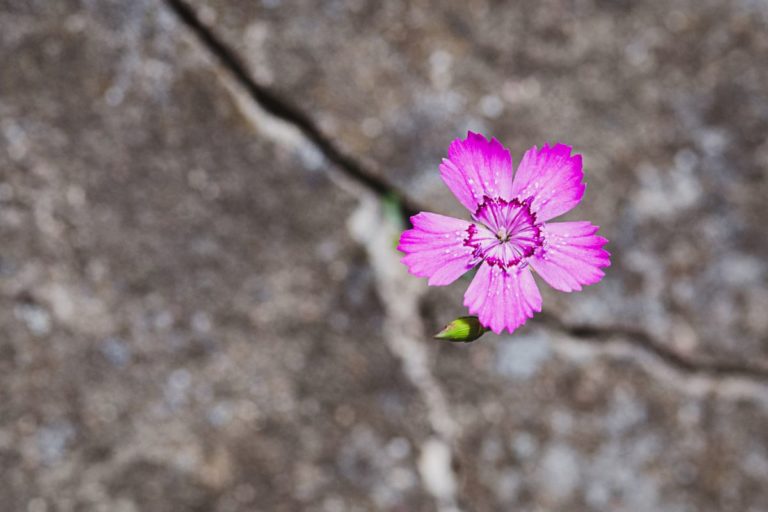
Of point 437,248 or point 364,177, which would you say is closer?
point 437,248

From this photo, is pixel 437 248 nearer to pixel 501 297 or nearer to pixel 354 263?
pixel 501 297

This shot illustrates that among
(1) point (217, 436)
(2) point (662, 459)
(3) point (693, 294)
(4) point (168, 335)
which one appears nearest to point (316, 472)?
(1) point (217, 436)

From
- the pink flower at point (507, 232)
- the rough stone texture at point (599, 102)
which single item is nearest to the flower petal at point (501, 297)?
the pink flower at point (507, 232)

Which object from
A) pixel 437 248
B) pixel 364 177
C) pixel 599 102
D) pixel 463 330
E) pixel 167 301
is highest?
pixel 599 102

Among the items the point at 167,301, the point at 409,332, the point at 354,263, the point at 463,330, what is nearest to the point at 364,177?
the point at 354,263

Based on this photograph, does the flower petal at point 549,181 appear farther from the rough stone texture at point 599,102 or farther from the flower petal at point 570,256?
the rough stone texture at point 599,102

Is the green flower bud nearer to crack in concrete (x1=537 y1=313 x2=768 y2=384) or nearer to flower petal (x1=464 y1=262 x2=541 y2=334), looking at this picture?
flower petal (x1=464 y1=262 x2=541 y2=334)
